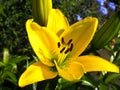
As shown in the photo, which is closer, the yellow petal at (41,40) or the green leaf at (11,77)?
the yellow petal at (41,40)

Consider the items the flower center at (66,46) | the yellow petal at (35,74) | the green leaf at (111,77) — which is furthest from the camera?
the green leaf at (111,77)

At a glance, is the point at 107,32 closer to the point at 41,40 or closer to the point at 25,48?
the point at 41,40

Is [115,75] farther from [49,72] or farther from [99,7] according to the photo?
[99,7]

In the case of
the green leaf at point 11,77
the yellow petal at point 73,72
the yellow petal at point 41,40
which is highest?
the yellow petal at point 41,40

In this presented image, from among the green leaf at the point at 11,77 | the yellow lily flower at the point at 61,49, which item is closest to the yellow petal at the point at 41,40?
the yellow lily flower at the point at 61,49

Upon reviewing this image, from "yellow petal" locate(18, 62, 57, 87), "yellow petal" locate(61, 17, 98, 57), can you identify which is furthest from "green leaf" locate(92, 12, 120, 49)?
"yellow petal" locate(18, 62, 57, 87)

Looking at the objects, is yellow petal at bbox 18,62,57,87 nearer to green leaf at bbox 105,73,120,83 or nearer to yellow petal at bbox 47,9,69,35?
yellow petal at bbox 47,9,69,35

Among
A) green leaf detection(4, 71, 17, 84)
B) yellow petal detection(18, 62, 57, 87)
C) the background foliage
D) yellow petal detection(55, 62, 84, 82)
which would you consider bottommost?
the background foliage

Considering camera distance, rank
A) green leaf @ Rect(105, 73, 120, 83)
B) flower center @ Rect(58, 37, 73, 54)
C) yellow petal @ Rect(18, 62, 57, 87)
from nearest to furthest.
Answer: yellow petal @ Rect(18, 62, 57, 87)
flower center @ Rect(58, 37, 73, 54)
green leaf @ Rect(105, 73, 120, 83)

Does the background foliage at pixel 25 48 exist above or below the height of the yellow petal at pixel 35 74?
below

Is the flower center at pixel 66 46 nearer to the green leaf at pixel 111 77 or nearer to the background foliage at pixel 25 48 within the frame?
the background foliage at pixel 25 48
